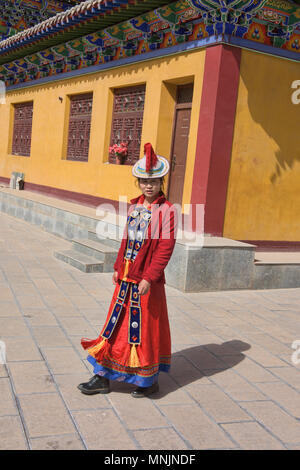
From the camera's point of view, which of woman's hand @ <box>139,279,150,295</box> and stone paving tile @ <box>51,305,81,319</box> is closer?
woman's hand @ <box>139,279,150,295</box>

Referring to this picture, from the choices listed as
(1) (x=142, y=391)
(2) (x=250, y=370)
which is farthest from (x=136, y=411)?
(2) (x=250, y=370)

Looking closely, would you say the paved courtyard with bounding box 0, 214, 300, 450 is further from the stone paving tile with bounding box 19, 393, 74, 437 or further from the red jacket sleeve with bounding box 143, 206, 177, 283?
the red jacket sleeve with bounding box 143, 206, 177, 283

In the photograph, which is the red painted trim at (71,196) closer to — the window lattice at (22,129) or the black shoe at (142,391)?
the window lattice at (22,129)

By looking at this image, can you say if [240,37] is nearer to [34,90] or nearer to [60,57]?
[60,57]

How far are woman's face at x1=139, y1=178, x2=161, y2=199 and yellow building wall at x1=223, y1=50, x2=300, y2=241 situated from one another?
4.36 m

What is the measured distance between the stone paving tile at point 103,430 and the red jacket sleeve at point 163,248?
3.00 ft

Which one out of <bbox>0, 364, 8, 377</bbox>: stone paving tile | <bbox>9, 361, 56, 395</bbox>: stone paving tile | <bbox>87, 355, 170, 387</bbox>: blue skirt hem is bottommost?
<bbox>0, 364, 8, 377</bbox>: stone paving tile

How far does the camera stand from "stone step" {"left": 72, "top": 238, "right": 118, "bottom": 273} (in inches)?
295

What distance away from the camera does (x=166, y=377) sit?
3877 millimetres

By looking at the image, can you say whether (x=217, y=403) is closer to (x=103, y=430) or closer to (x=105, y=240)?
(x=103, y=430)

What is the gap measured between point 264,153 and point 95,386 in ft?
18.2

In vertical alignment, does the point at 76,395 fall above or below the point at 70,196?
below

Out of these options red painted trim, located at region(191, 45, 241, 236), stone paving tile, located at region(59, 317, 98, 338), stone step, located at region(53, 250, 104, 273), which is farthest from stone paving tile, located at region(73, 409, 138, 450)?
red painted trim, located at region(191, 45, 241, 236)

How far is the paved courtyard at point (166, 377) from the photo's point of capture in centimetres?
292
